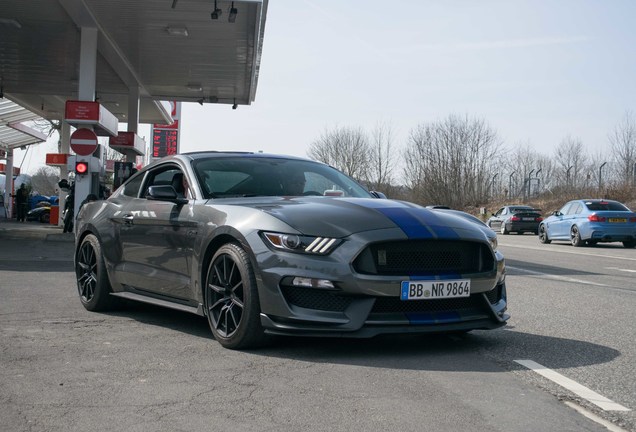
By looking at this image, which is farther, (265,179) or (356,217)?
(265,179)

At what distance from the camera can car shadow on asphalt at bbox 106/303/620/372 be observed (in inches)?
195

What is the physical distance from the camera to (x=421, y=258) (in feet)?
16.8

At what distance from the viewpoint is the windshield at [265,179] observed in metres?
6.18

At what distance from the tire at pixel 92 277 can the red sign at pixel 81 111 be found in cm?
1187

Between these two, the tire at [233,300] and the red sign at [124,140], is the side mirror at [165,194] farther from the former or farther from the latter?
the red sign at [124,140]

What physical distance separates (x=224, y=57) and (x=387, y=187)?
5113 centimetres

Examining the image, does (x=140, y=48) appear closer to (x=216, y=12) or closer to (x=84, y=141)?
(x=84, y=141)

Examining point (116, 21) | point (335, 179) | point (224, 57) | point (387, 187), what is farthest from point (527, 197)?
point (335, 179)

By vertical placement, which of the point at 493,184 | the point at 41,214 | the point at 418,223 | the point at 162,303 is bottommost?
the point at 41,214

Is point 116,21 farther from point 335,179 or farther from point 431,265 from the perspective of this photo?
point 431,265

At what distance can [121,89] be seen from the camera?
30500 millimetres

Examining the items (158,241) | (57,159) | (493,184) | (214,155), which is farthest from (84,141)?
(493,184)

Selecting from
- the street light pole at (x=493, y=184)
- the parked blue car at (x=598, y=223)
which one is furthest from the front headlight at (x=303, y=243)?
the street light pole at (x=493, y=184)

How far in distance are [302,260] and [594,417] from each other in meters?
1.99
